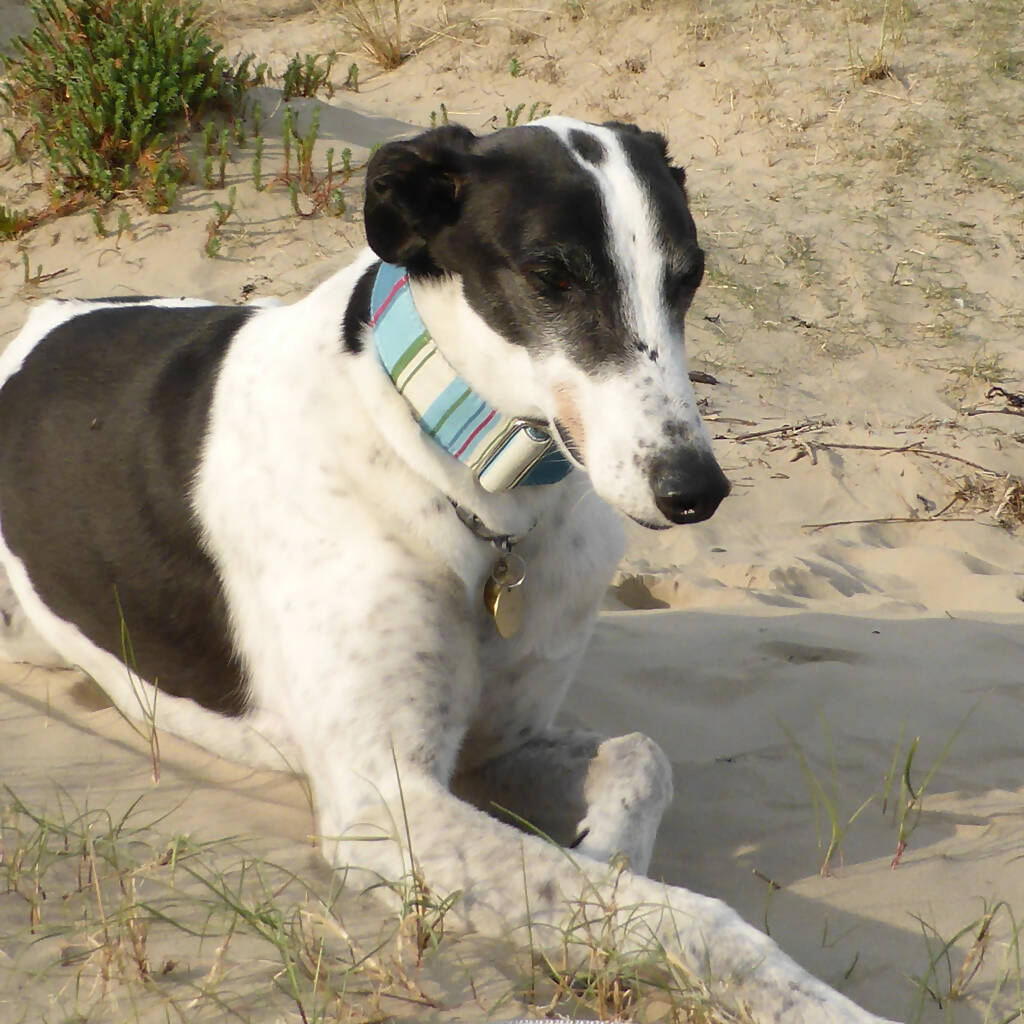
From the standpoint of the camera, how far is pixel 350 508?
2.94 meters

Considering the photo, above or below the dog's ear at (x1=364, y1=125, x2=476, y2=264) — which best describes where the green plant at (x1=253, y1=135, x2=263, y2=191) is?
below

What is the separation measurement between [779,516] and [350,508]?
2.88 metres

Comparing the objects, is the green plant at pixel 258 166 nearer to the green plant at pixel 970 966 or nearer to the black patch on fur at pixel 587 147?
the black patch on fur at pixel 587 147

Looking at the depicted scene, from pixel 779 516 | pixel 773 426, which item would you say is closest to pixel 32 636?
pixel 779 516

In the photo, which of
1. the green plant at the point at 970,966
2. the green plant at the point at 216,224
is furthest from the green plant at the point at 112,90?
the green plant at the point at 970,966

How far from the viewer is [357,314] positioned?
3.03m

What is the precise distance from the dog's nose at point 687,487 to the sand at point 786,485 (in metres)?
0.85

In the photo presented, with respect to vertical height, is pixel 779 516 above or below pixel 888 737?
below

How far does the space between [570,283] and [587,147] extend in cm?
32

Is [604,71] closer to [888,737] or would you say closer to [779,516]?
[779,516]

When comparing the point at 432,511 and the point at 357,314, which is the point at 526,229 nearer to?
the point at 357,314

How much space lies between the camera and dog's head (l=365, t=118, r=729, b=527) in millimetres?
2521

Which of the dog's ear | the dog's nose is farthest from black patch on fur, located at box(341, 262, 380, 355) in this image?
the dog's nose

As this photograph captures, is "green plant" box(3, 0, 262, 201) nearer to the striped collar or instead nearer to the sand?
the sand
